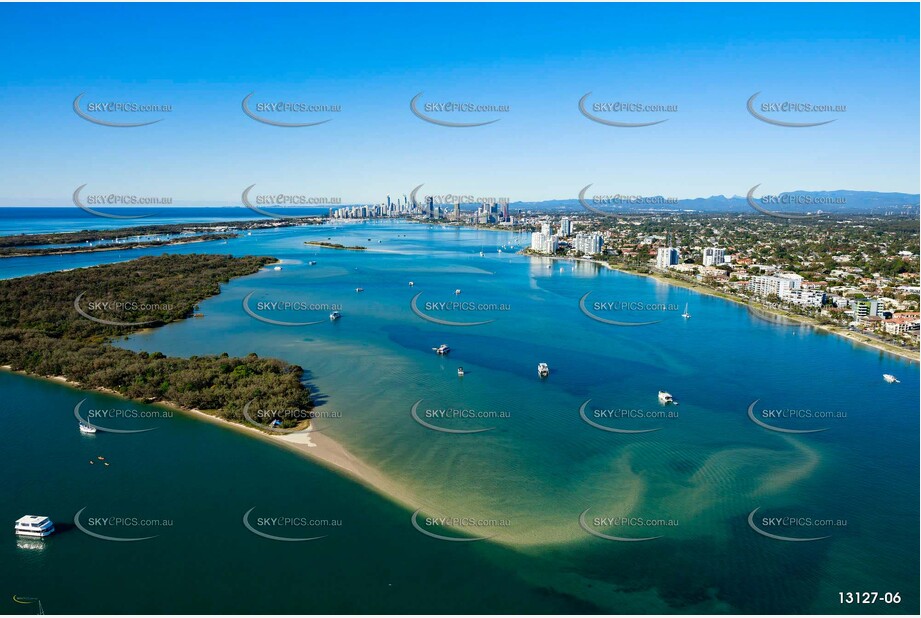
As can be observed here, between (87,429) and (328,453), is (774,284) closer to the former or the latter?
(328,453)

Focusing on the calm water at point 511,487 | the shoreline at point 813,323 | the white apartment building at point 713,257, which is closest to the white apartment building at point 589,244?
the shoreline at point 813,323

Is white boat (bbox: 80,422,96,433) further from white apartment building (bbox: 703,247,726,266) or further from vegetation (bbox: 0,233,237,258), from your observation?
vegetation (bbox: 0,233,237,258)

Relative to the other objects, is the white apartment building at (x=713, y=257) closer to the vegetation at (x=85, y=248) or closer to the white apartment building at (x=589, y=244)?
the white apartment building at (x=589, y=244)

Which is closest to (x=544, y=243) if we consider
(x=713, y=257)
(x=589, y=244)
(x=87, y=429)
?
(x=589, y=244)

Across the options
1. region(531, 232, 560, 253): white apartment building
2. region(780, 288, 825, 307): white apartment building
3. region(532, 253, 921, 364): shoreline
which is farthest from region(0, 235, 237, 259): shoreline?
region(780, 288, 825, 307): white apartment building

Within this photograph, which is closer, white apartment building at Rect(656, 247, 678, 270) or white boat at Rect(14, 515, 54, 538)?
white boat at Rect(14, 515, 54, 538)

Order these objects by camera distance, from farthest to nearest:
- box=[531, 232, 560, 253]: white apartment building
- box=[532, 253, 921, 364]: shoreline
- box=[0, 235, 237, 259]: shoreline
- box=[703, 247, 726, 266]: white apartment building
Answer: box=[531, 232, 560, 253]: white apartment building → box=[0, 235, 237, 259]: shoreline → box=[703, 247, 726, 266]: white apartment building → box=[532, 253, 921, 364]: shoreline
